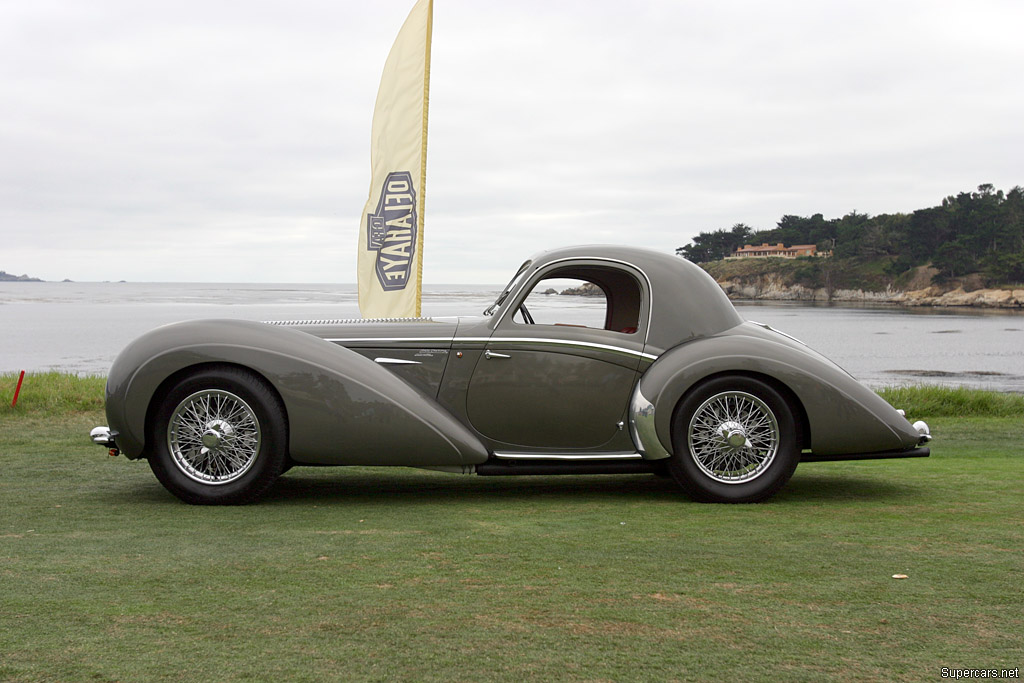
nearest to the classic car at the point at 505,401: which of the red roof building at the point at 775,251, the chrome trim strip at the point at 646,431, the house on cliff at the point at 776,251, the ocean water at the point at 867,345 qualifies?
the chrome trim strip at the point at 646,431

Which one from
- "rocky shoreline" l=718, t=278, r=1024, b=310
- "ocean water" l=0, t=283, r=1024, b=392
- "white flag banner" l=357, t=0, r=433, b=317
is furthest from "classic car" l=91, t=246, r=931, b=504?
"rocky shoreline" l=718, t=278, r=1024, b=310

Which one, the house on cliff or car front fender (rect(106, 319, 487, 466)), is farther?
the house on cliff

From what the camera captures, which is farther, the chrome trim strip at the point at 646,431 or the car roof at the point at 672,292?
the car roof at the point at 672,292

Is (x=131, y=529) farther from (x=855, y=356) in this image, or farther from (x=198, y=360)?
(x=855, y=356)

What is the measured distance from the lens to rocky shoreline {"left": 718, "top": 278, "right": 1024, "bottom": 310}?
10969 cm

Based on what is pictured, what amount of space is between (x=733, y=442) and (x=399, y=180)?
7371 millimetres

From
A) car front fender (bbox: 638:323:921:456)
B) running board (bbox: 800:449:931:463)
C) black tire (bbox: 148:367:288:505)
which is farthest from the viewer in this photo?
running board (bbox: 800:449:931:463)

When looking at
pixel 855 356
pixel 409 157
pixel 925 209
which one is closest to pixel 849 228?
pixel 925 209

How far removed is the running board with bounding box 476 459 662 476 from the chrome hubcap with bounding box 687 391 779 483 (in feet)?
1.27

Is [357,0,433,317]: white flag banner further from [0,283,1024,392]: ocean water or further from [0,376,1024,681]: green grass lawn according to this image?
[0,283,1024,392]: ocean water

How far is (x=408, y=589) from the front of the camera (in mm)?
4035

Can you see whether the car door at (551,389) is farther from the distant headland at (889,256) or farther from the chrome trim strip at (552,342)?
the distant headland at (889,256)

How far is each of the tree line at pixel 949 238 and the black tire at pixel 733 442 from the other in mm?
106478

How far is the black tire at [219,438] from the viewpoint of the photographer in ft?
20.2
